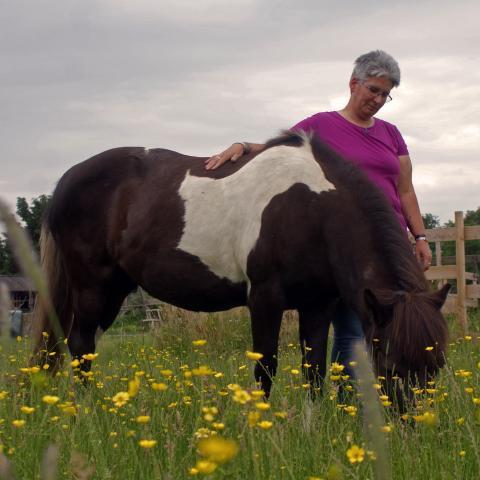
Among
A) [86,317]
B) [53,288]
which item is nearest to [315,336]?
[86,317]

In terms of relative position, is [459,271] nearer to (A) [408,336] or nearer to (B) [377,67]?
(B) [377,67]

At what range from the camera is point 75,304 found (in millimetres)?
6199

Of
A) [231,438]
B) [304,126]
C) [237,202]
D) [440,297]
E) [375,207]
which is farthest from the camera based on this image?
[304,126]

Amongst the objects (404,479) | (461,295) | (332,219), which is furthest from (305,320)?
(461,295)

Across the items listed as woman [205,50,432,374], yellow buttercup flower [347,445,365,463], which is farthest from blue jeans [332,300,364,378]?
yellow buttercup flower [347,445,365,463]

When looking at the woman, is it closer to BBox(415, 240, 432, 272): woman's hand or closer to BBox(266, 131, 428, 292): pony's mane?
BBox(415, 240, 432, 272): woman's hand

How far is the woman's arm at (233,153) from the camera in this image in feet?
18.3

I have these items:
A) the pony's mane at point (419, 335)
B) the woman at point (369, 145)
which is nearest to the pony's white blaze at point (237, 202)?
the woman at point (369, 145)

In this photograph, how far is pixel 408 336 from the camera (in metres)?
3.74

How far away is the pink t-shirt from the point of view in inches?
210

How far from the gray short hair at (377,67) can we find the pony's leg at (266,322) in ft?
5.54

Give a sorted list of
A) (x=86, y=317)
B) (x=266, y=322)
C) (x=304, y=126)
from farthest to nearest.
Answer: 1. (x=86, y=317)
2. (x=304, y=126)
3. (x=266, y=322)

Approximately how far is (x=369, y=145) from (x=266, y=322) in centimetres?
160

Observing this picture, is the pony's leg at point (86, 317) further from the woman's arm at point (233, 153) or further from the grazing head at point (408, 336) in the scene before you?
the grazing head at point (408, 336)
